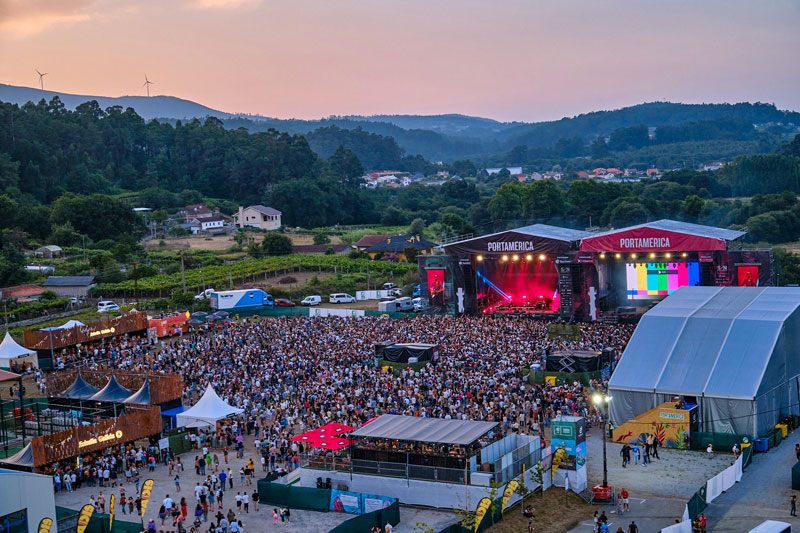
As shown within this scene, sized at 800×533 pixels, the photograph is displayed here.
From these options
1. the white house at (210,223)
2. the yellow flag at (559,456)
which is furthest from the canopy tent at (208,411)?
the white house at (210,223)

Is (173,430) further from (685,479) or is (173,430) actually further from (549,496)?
(685,479)

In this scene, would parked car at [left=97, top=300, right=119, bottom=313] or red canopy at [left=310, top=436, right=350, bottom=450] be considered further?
parked car at [left=97, top=300, right=119, bottom=313]

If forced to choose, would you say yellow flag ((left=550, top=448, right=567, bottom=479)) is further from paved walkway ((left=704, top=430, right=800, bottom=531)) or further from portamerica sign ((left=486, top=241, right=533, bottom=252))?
portamerica sign ((left=486, top=241, right=533, bottom=252))

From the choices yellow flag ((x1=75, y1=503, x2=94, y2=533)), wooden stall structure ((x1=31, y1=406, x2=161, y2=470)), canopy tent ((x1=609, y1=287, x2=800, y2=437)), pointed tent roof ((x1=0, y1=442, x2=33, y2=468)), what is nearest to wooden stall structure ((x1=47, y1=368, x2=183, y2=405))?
wooden stall structure ((x1=31, y1=406, x2=161, y2=470))

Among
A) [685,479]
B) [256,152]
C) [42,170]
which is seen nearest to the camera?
[685,479]

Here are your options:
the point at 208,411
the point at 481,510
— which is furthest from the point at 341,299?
the point at 481,510

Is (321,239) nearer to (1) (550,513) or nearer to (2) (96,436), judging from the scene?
(2) (96,436)

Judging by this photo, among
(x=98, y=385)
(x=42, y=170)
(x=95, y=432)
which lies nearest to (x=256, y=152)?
(x=42, y=170)
